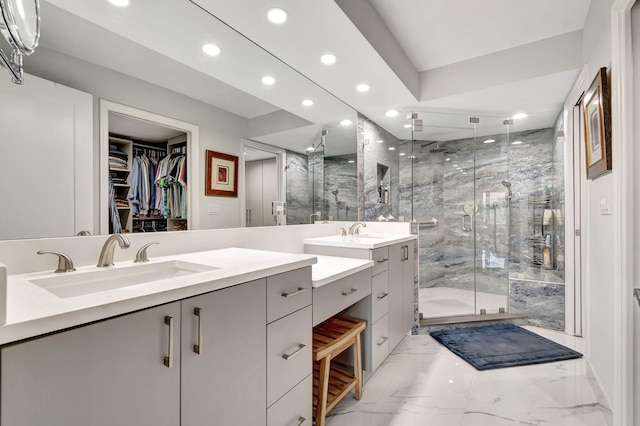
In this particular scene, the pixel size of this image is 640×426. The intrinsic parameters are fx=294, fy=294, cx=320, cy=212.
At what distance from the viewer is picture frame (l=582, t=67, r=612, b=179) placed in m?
1.51

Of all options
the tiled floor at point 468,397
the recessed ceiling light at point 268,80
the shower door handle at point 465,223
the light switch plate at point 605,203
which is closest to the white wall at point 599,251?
the light switch plate at point 605,203

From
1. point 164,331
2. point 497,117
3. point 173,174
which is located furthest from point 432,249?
point 164,331

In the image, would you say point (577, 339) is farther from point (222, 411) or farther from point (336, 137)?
point (222, 411)

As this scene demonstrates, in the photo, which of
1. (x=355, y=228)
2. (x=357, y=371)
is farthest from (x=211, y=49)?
(x=357, y=371)

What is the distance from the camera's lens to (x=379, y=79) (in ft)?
7.51

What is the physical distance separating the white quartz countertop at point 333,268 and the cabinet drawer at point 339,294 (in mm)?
Answer: 45

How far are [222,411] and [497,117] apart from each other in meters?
3.52

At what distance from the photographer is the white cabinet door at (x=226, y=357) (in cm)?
86

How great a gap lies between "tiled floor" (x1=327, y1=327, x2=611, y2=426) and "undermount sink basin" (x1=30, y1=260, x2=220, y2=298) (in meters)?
1.15

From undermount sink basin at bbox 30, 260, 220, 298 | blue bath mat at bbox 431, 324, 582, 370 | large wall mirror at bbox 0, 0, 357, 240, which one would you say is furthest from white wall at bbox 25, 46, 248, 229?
blue bath mat at bbox 431, 324, 582, 370

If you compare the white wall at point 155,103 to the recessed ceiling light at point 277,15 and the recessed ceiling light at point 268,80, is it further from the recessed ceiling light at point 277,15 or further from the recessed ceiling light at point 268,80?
the recessed ceiling light at point 277,15

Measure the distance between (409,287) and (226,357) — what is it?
6.46 feet

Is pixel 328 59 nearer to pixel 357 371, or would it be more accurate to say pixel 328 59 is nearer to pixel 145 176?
pixel 145 176

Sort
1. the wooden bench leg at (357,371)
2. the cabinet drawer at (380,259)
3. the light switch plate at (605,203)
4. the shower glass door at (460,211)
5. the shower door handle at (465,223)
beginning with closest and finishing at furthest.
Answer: the light switch plate at (605,203) → the wooden bench leg at (357,371) → the cabinet drawer at (380,259) → the shower glass door at (460,211) → the shower door handle at (465,223)
